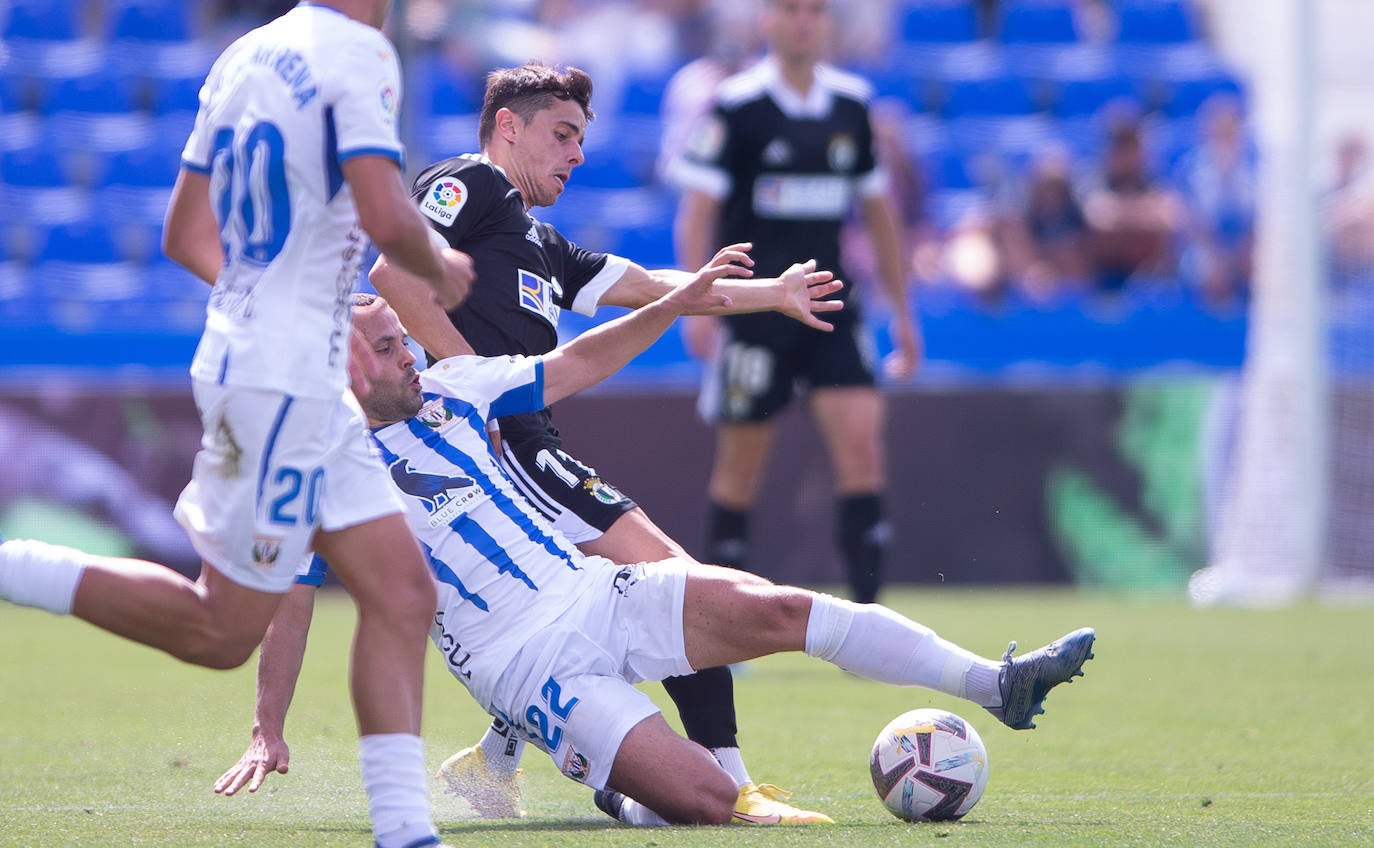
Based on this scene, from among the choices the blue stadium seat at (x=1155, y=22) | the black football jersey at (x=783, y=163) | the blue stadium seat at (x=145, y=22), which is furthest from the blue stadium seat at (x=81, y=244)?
the blue stadium seat at (x=1155, y=22)

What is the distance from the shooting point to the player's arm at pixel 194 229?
362 cm

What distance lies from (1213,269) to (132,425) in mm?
7620

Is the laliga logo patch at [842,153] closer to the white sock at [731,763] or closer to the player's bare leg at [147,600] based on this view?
the white sock at [731,763]

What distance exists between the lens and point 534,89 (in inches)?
196

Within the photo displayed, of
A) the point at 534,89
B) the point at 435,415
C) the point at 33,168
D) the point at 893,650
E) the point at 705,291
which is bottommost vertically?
the point at 893,650

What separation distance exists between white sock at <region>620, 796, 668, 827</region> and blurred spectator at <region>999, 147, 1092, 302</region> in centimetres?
921

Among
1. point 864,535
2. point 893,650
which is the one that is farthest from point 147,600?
point 864,535

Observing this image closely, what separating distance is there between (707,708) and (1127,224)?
367 inches

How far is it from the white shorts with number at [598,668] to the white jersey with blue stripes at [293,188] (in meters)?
1.03

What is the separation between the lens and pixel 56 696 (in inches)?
267

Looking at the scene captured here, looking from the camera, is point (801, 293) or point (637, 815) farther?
point (801, 293)

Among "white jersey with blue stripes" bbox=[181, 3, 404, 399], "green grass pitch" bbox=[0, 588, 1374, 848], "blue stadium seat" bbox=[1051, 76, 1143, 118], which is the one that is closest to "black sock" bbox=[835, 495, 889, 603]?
"green grass pitch" bbox=[0, 588, 1374, 848]

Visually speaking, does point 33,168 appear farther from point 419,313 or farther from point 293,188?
point 293,188

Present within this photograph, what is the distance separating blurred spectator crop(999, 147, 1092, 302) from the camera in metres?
13.1
